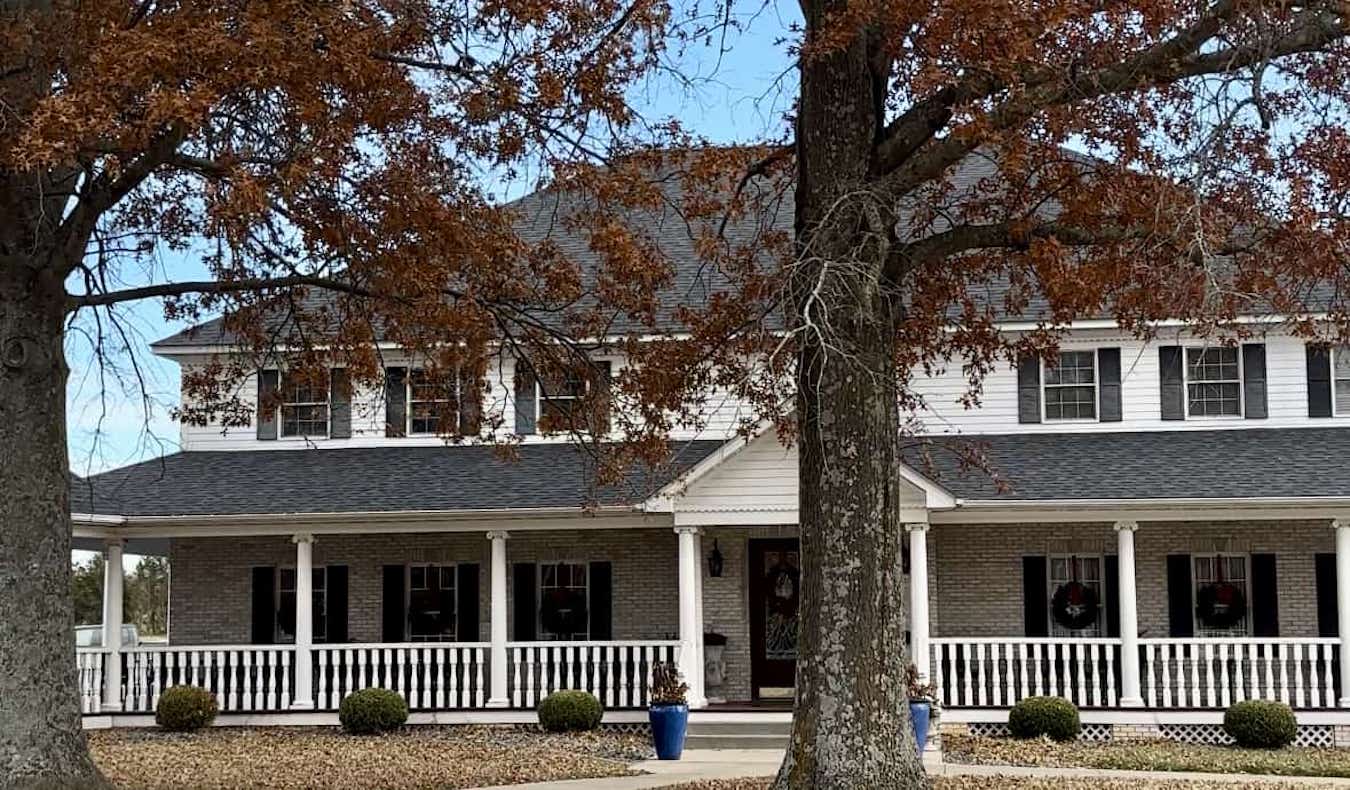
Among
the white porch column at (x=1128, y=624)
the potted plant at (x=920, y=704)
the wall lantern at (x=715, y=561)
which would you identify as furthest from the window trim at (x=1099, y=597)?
the wall lantern at (x=715, y=561)

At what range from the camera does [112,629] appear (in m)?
23.8

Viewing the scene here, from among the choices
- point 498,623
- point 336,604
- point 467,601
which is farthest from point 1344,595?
point 336,604

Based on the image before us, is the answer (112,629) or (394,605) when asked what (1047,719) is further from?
(112,629)

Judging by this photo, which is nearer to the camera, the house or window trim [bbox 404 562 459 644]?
the house

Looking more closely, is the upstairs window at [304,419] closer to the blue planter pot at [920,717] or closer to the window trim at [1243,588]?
the blue planter pot at [920,717]

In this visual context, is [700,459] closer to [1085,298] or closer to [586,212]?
[586,212]

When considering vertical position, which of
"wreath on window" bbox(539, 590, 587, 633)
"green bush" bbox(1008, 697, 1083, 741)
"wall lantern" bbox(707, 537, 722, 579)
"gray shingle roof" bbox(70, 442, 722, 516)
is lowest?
"green bush" bbox(1008, 697, 1083, 741)

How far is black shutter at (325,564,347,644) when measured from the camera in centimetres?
2506

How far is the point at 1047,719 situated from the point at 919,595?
7.09 ft

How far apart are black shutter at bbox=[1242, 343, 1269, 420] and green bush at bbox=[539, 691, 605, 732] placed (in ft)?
32.7

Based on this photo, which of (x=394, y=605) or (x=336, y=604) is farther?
(x=336, y=604)

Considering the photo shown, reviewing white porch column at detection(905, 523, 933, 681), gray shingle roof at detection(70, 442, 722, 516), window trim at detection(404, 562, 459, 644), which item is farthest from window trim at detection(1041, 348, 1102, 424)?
window trim at detection(404, 562, 459, 644)

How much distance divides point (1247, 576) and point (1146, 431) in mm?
2404

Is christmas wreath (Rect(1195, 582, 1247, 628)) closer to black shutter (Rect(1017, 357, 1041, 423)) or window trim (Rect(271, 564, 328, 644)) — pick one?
black shutter (Rect(1017, 357, 1041, 423))
